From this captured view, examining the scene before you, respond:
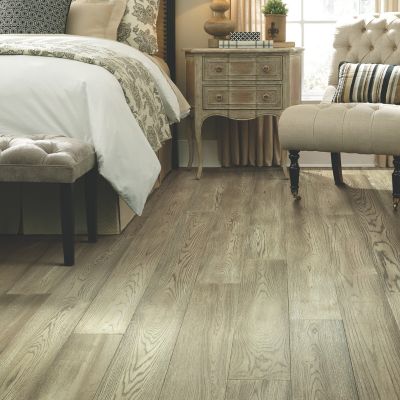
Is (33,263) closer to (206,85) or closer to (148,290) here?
(148,290)

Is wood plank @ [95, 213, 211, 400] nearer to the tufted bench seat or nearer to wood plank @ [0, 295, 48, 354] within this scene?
wood plank @ [0, 295, 48, 354]

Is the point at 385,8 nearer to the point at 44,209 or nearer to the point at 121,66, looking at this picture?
the point at 121,66

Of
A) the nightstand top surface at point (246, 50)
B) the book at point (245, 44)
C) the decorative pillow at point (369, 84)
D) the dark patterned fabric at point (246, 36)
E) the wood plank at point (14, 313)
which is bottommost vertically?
the wood plank at point (14, 313)

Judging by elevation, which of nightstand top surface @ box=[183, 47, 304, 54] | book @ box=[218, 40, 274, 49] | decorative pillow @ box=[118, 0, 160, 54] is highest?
decorative pillow @ box=[118, 0, 160, 54]

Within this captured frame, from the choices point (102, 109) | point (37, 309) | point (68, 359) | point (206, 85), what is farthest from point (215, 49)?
point (68, 359)

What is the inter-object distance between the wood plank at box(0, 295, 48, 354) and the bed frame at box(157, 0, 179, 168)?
2865 millimetres

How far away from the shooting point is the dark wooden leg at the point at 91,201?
336 cm

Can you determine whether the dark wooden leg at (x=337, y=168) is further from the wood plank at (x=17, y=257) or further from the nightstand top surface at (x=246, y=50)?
the wood plank at (x=17, y=257)

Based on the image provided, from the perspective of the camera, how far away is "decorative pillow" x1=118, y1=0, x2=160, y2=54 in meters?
4.79

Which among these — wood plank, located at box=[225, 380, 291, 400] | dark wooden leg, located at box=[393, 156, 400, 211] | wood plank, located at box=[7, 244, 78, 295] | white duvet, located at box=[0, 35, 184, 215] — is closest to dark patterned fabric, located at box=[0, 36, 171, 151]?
white duvet, located at box=[0, 35, 184, 215]

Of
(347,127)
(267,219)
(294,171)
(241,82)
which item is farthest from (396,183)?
(241,82)

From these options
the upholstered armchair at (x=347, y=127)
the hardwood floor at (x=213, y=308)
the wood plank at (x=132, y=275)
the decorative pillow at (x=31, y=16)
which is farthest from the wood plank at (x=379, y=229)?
the decorative pillow at (x=31, y=16)

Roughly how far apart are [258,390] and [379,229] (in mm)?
1798

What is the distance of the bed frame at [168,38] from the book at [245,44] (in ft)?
1.67
